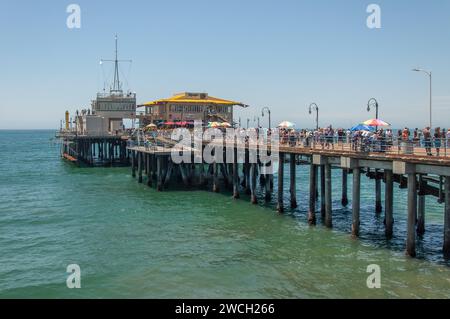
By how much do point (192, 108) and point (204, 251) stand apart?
4137cm

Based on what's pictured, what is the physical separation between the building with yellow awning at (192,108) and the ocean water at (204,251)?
84.1ft

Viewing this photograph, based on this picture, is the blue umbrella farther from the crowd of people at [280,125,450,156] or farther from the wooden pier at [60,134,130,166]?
the wooden pier at [60,134,130,166]

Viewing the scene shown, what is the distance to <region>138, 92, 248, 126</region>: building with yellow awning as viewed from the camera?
61.8 metres

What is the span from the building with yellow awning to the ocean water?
84.1 feet

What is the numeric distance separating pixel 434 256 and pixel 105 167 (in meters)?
48.8

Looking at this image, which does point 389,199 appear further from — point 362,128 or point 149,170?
point 149,170

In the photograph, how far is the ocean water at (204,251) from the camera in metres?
18.4

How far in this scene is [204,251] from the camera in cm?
2305

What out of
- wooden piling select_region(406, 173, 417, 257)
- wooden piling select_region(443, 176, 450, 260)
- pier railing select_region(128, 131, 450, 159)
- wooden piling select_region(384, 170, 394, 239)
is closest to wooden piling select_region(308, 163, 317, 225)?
pier railing select_region(128, 131, 450, 159)

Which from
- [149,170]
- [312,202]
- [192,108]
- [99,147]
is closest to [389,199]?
[312,202]
